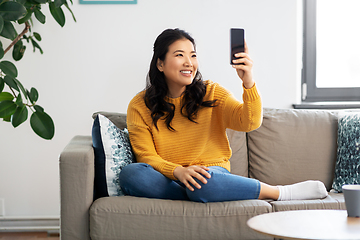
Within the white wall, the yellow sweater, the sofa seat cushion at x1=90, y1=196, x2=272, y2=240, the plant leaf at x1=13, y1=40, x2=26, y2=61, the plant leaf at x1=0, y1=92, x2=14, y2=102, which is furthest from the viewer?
the white wall

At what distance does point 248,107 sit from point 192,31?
106 centimetres

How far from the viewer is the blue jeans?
1.51 m

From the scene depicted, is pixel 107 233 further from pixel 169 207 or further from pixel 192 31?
pixel 192 31

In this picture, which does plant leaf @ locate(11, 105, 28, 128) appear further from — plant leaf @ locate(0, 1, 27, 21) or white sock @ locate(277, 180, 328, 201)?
white sock @ locate(277, 180, 328, 201)

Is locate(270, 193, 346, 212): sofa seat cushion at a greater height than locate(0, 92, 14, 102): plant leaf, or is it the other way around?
locate(0, 92, 14, 102): plant leaf

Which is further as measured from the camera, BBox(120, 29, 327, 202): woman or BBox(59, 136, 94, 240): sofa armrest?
BBox(120, 29, 327, 202): woman

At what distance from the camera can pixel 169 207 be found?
58.7 inches

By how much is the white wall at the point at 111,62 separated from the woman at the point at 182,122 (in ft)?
2.17

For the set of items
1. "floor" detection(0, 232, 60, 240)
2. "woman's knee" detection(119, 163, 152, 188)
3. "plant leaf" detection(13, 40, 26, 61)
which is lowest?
"floor" detection(0, 232, 60, 240)

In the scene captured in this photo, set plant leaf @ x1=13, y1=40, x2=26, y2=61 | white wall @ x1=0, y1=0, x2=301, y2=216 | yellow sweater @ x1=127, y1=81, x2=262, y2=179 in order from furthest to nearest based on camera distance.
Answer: white wall @ x1=0, y1=0, x2=301, y2=216, plant leaf @ x1=13, y1=40, x2=26, y2=61, yellow sweater @ x1=127, y1=81, x2=262, y2=179

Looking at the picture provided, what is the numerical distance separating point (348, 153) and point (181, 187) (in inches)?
33.0

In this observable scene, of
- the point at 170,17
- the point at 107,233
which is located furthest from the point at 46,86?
the point at 107,233

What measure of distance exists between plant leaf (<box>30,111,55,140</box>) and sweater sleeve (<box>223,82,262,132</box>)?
0.73 metres

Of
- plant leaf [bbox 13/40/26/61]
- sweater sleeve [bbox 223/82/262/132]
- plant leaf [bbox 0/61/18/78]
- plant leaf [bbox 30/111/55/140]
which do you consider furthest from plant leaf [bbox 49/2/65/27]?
sweater sleeve [bbox 223/82/262/132]
